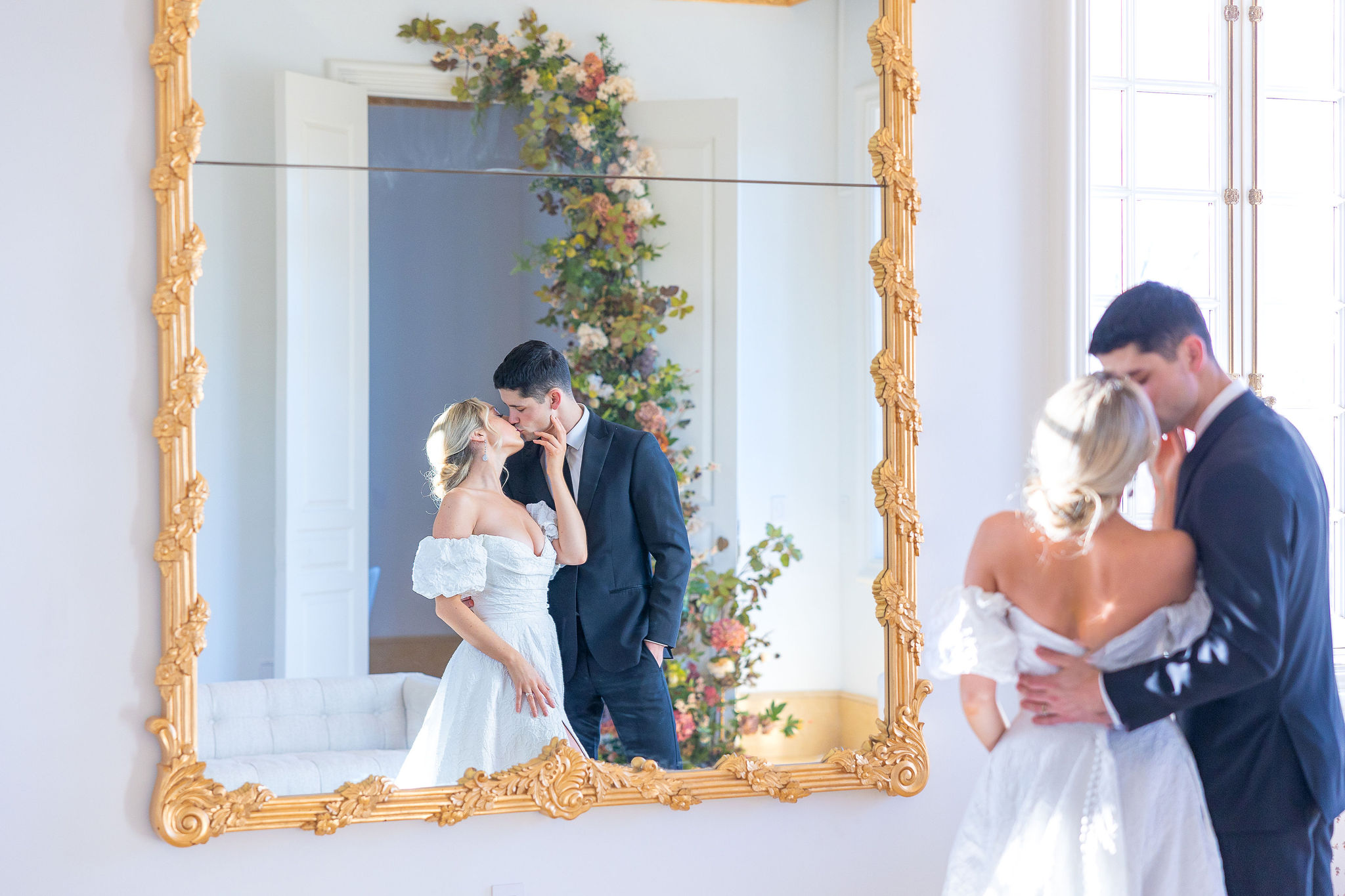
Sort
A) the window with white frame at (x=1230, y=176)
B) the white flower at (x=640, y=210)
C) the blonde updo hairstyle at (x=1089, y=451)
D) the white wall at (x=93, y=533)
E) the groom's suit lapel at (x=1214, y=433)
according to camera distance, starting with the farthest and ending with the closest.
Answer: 1. the window with white frame at (x=1230, y=176)
2. the white flower at (x=640, y=210)
3. the white wall at (x=93, y=533)
4. the groom's suit lapel at (x=1214, y=433)
5. the blonde updo hairstyle at (x=1089, y=451)

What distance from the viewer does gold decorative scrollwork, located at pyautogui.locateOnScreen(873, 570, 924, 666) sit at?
8.16 ft

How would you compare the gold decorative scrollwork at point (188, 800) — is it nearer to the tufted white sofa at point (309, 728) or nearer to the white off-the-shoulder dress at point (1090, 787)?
the tufted white sofa at point (309, 728)

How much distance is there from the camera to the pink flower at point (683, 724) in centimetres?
243

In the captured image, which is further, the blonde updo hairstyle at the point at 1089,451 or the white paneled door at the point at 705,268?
the white paneled door at the point at 705,268

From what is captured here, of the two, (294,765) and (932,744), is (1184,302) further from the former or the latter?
(294,765)

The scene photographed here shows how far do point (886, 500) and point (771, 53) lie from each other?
3.39 ft

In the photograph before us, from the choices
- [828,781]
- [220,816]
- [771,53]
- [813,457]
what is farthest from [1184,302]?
[220,816]

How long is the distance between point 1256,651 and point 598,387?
1345mm

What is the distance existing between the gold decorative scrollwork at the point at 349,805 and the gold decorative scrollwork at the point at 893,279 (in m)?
1.51

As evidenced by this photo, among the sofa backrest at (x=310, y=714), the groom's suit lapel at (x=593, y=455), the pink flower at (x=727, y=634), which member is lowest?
the sofa backrest at (x=310, y=714)

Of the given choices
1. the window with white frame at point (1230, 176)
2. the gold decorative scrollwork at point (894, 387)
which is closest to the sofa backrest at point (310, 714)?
the gold decorative scrollwork at point (894, 387)

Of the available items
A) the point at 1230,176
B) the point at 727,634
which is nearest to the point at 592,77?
the point at 727,634

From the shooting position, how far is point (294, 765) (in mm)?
2273

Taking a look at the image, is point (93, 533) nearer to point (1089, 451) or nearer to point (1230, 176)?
point (1089, 451)
